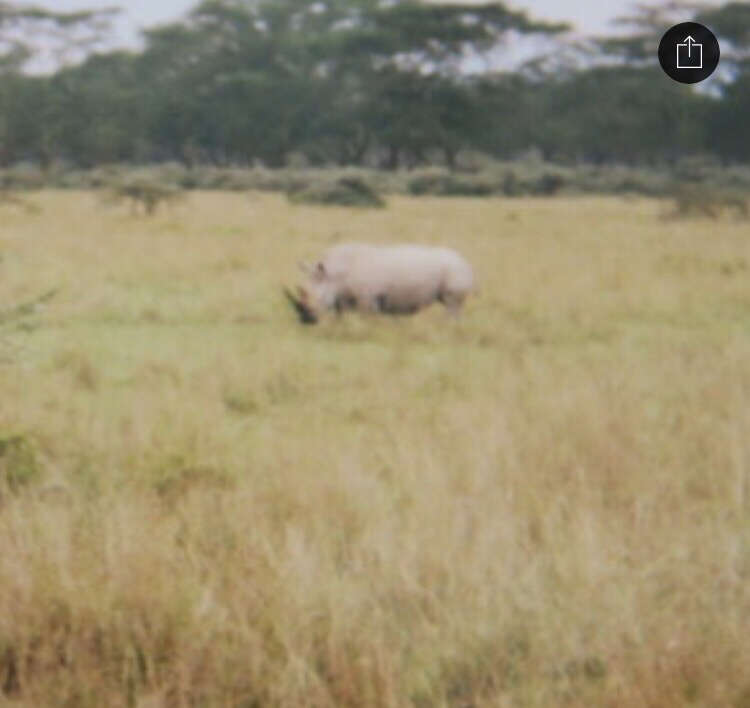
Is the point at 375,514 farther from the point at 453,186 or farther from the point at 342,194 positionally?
the point at 453,186

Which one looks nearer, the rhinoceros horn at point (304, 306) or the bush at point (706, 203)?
the rhinoceros horn at point (304, 306)

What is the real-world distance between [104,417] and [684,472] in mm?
2532

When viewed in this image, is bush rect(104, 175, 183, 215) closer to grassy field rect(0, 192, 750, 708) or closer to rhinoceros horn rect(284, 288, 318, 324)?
grassy field rect(0, 192, 750, 708)

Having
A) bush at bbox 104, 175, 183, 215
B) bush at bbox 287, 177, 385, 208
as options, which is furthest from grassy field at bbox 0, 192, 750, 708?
bush at bbox 287, 177, 385, 208

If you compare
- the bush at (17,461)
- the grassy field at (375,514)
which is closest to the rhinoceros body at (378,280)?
the grassy field at (375,514)

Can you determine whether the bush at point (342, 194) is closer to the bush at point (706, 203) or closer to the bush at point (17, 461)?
the bush at point (706, 203)

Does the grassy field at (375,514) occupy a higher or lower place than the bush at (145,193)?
lower

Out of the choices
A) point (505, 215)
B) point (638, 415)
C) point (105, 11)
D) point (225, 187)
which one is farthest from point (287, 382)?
point (105, 11)

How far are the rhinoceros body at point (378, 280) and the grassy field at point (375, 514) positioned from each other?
0.71 feet

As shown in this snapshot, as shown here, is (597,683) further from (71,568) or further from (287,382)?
(287,382)

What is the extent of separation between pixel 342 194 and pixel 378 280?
1686cm

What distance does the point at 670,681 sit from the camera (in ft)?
7.49

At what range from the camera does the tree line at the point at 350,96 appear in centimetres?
3878

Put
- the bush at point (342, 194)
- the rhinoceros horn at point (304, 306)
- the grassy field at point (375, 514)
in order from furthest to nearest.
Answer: the bush at point (342, 194), the rhinoceros horn at point (304, 306), the grassy field at point (375, 514)
